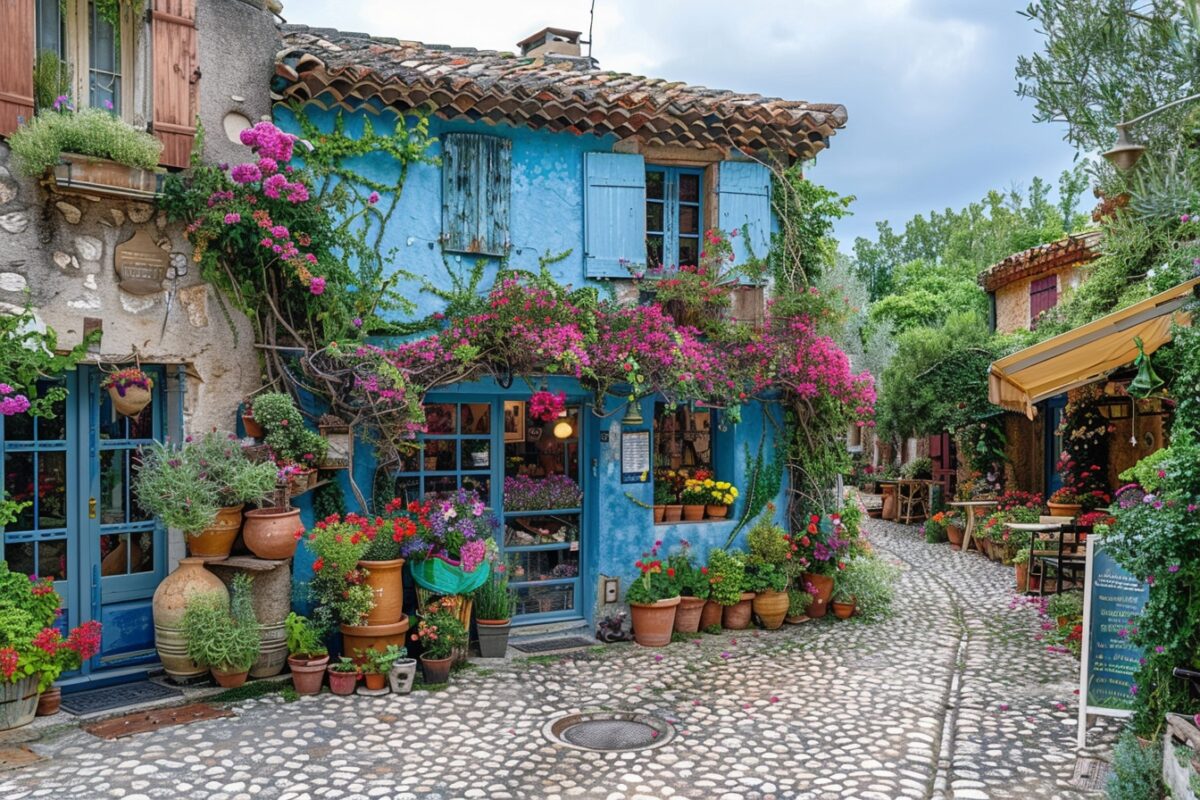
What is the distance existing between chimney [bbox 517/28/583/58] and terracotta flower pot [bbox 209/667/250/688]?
27.3 feet

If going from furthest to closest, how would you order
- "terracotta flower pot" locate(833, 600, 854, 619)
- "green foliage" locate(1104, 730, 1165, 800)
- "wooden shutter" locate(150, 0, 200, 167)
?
"terracotta flower pot" locate(833, 600, 854, 619) → "wooden shutter" locate(150, 0, 200, 167) → "green foliage" locate(1104, 730, 1165, 800)

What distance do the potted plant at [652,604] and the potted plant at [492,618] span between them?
4.42 ft

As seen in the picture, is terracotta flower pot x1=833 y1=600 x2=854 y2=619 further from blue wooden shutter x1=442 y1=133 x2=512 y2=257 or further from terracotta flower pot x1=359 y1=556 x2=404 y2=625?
blue wooden shutter x1=442 y1=133 x2=512 y2=257

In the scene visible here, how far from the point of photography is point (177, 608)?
7223 millimetres

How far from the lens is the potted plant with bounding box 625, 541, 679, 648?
924 centimetres

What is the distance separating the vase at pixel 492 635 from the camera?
A: 857 cm

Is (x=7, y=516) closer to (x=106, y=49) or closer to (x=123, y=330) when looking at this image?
(x=123, y=330)

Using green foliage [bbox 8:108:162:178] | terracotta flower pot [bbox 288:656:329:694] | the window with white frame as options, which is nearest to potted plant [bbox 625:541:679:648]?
terracotta flower pot [bbox 288:656:329:694]

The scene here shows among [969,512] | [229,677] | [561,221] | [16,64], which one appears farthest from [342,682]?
[969,512]

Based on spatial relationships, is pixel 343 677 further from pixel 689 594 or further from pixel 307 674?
pixel 689 594

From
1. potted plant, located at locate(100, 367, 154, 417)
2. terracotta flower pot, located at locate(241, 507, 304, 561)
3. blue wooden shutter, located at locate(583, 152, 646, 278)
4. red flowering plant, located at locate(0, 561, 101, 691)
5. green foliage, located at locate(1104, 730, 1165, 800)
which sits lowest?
green foliage, located at locate(1104, 730, 1165, 800)

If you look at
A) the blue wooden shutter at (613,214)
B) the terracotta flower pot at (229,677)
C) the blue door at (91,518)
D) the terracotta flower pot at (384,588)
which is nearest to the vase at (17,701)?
the blue door at (91,518)

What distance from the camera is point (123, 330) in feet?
24.6

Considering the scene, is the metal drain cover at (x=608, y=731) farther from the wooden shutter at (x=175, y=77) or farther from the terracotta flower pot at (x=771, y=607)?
the wooden shutter at (x=175, y=77)
